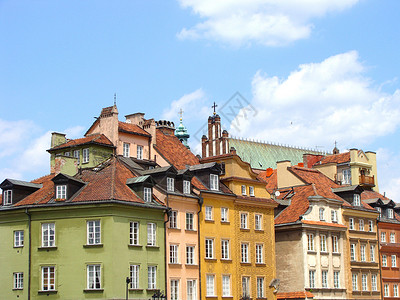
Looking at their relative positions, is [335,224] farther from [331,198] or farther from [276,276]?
[276,276]

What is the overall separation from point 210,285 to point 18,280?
1509 cm

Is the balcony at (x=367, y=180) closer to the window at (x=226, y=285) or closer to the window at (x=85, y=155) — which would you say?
the window at (x=226, y=285)

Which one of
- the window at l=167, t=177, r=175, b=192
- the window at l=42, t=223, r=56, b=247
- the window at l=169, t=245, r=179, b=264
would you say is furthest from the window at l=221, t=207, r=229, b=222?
the window at l=42, t=223, r=56, b=247

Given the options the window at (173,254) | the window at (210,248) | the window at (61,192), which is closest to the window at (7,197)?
the window at (61,192)

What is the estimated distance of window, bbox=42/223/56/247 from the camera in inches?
2152

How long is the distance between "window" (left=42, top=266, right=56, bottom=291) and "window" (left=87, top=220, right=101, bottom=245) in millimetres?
3433

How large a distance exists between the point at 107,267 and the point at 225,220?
13837 millimetres

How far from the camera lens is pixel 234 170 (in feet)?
215

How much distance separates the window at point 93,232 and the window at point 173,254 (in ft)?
22.2

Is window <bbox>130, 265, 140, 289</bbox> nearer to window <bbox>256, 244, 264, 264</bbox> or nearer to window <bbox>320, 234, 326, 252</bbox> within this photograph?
window <bbox>256, 244, 264, 264</bbox>

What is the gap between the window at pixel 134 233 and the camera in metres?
54.8

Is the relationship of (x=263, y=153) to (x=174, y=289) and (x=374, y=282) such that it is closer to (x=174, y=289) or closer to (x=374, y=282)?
(x=374, y=282)

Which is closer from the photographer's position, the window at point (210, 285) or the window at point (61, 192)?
the window at point (61, 192)

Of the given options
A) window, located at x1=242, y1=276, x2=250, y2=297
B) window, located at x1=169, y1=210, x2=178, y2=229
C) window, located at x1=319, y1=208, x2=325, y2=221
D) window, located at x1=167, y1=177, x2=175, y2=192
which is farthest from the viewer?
window, located at x1=319, y1=208, x2=325, y2=221
